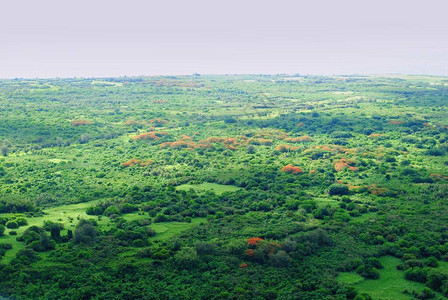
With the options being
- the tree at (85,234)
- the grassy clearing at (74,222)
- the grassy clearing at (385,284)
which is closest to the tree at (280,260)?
the grassy clearing at (385,284)

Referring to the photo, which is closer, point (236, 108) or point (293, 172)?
point (293, 172)

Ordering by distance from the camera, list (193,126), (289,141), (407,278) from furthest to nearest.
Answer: (193,126) → (289,141) → (407,278)

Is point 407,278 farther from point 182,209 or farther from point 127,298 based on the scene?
point 182,209

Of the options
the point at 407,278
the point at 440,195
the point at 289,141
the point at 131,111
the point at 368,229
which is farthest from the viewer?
the point at 131,111

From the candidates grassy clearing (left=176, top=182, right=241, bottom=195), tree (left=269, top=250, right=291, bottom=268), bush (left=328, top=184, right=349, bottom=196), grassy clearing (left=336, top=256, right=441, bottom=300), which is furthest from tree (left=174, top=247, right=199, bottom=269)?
bush (left=328, top=184, right=349, bottom=196)

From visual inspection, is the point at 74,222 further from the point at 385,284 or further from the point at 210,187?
the point at 385,284

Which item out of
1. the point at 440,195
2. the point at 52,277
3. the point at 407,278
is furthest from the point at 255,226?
the point at 440,195

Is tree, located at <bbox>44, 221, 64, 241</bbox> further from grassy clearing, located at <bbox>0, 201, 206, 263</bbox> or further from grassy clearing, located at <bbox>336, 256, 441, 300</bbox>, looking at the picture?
grassy clearing, located at <bbox>336, 256, 441, 300</bbox>
